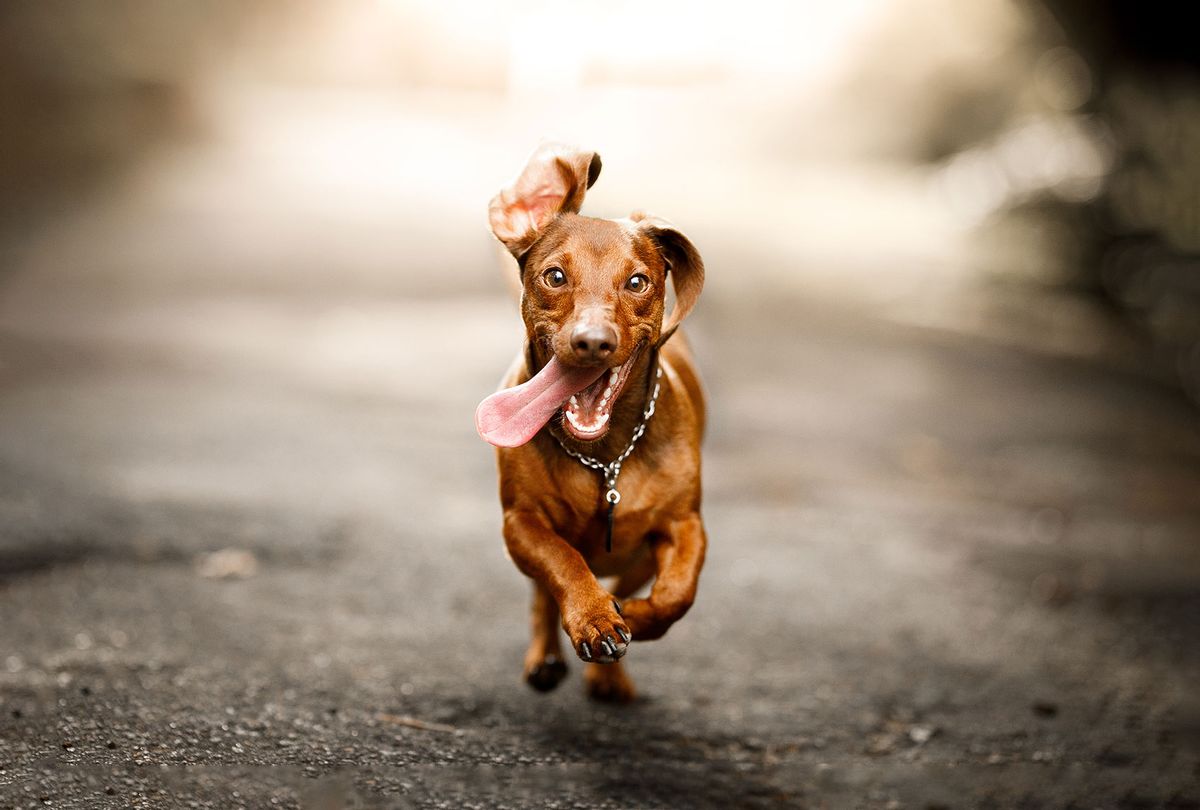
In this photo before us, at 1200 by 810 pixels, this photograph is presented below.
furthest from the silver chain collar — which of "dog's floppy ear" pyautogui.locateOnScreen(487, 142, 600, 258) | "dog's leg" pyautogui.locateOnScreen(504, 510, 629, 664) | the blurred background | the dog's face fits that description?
the blurred background

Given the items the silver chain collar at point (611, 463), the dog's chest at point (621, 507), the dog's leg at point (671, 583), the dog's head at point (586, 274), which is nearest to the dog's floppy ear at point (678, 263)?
the dog's head at point (586, 274)

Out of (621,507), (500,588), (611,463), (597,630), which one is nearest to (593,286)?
(611,463)

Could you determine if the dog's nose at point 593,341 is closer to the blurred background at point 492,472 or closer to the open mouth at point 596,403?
the open mouth at point 596,403

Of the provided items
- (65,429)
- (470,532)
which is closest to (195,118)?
(65,429)

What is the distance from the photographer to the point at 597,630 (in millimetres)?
3301

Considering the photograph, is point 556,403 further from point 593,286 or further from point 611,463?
point 611,463

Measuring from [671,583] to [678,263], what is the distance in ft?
2.80

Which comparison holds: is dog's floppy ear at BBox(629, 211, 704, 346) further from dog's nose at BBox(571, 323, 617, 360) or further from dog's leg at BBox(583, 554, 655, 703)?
dog's leg at BBox(583, 554, 655, 703)

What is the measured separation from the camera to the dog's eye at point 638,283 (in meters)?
3.37

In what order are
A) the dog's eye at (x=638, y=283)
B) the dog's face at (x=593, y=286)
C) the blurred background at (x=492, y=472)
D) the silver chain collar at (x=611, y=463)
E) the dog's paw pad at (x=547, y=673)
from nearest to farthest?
the dog's face at (x=593, y=286)
the dog's eye at (x=638, y=283)
the silver chain collar at (x=611, y=463)
the blurred background at (x=492, y=472)
the dog's paw pad at (x=547, y=673)

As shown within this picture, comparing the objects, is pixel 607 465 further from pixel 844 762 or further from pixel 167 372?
pixel 167 372

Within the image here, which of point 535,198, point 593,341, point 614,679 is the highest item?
point 535,198

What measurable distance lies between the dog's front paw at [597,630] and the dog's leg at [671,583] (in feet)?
0.55

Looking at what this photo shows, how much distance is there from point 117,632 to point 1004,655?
10.7ft
